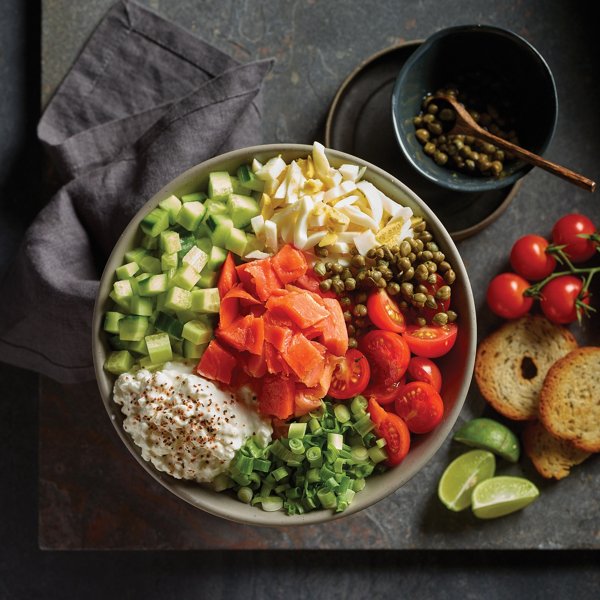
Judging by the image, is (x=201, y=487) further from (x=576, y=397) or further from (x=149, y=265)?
(x=576, y=397)

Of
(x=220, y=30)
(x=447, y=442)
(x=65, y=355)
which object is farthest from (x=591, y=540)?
(x=220, y=30)

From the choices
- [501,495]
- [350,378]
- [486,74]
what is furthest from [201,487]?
[486,74]

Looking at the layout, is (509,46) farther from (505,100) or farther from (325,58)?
(325,58)

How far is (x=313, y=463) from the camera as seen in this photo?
2.32 meters

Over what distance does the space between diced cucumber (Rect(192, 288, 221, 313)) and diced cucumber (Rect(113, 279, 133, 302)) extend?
0.64 ft

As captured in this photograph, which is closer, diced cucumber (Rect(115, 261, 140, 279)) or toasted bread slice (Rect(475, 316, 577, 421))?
diced cucumber (Rect(115, 261, 140, 279))

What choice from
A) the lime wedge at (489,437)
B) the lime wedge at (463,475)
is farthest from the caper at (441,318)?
the lime wedge at (463,475)

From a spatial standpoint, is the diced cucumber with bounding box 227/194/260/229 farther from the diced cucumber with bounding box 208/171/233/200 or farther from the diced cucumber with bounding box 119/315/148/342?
the diced cucumber with bounding box 119/315/148/342

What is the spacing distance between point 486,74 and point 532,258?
2.29 ft

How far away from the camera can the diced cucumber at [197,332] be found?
2270mm

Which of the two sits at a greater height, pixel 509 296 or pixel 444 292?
pixel 444 292

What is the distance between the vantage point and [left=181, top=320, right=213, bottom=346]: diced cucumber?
227 cm

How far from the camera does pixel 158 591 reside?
314cm

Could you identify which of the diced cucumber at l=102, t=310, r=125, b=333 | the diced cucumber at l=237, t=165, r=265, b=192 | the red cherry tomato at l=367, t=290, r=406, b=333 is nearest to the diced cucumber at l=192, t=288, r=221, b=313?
the diced cucumber at l=102, t=310, r=125, b=333
